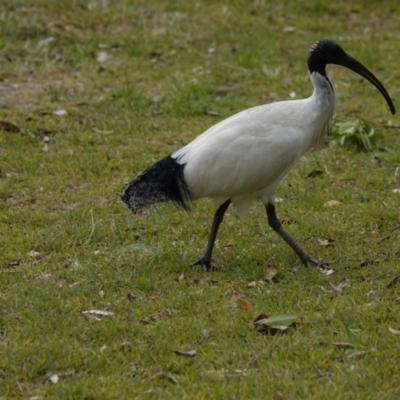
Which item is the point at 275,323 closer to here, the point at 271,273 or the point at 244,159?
the point at 271,273

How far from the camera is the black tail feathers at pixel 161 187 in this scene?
604 centimetres

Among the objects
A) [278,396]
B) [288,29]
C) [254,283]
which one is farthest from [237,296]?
[288,29]

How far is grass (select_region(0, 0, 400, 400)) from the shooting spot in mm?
4789

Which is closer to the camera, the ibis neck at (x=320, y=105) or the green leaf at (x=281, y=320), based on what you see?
the green leaf at (x=281, y=320)

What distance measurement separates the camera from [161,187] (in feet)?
19.9

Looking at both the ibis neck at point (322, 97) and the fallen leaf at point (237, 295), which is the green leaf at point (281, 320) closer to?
the fallen leaf at point (237, 295)

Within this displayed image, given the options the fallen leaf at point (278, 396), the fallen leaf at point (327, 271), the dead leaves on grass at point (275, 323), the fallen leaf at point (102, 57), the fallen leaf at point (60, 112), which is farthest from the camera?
the fallen leaf at point (102, 57)

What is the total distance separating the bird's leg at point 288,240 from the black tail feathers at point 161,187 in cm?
58

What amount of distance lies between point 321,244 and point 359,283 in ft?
2.66

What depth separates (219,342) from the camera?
505cm

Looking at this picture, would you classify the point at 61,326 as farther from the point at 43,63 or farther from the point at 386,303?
the point at 43,63

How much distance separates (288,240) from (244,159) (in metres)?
0.68

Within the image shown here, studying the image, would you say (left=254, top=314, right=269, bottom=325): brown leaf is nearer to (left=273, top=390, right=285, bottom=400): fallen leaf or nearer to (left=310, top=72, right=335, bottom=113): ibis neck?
(left=273, top=390, right=285, bottom=400): fallen leaf

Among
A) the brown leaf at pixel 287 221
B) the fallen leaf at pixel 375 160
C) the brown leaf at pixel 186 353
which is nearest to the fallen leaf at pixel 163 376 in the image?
the brown leaf at pixel 186 353
